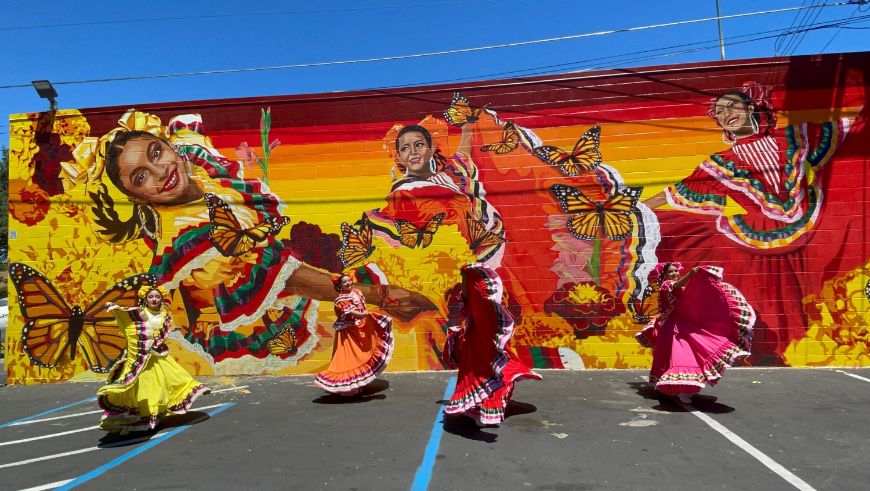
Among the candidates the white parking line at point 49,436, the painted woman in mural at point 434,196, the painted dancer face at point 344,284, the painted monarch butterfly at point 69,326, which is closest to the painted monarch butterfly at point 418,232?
the painted woman in mural at point 434,196

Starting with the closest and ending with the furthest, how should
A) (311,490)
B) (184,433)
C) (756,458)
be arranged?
(311,490), (756,458), (184,433)

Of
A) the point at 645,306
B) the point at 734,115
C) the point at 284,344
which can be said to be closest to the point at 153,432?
the point at 284,344

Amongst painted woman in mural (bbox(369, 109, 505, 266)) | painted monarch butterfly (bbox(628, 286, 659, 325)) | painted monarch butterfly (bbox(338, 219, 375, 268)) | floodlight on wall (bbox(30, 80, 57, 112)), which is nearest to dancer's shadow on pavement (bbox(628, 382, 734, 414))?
painted monarch butterfly (bbox(628, 286, 659, 325))

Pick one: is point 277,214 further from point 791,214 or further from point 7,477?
point 791,214

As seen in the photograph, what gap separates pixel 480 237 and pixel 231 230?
415 cm

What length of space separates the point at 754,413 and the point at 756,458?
1.55m

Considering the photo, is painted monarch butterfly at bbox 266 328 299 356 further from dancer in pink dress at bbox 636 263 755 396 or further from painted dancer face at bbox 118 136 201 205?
dancer in pink dress at bbox 636 263 755 396

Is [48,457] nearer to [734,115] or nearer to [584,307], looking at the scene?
[584,307]

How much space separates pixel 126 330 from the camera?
18.0ft

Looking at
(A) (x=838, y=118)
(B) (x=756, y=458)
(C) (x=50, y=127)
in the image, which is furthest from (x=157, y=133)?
(A) (x=838, y=118)

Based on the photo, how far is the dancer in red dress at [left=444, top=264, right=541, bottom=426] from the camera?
5.02 m

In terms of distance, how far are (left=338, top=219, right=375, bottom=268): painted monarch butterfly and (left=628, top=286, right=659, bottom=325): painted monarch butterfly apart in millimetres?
4180

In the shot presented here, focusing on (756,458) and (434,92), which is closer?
(756,458)

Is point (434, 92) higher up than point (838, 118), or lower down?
higher up
